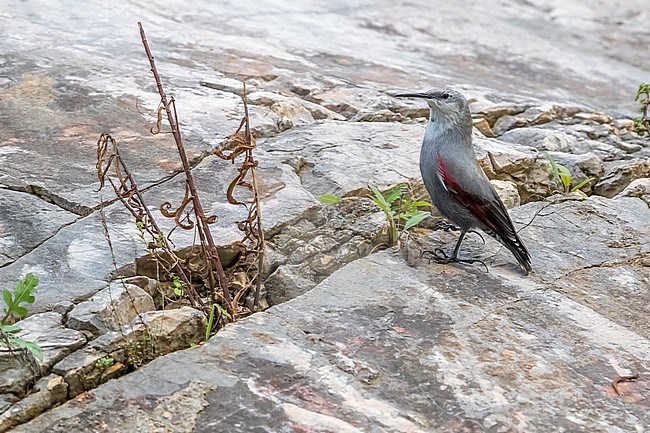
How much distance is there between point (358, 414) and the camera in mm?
2432

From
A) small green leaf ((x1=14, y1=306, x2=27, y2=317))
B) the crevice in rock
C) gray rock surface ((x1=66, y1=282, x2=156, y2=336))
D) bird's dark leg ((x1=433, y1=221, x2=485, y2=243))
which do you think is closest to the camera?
small green leaf ((x1=14, y1=306, x2=27, y2=317))

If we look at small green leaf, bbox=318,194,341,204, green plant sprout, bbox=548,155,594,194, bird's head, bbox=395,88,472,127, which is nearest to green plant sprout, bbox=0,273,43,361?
small green leaf, bbox=318,194,341,204

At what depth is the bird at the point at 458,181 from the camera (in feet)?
11.7

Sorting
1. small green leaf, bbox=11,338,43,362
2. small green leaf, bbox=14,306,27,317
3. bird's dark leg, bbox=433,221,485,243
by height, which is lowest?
bird's dark leg, bbox=433,221,485,243

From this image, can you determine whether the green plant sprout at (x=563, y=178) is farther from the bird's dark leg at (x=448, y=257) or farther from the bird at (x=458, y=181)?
the bird's dark leg at (x=448, y=257)

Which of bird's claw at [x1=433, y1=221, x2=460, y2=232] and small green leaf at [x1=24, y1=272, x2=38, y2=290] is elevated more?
small green leaf at [x1=24, y1=272, x2=38, y2=290]

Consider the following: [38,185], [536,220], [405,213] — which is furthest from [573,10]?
[38,185]

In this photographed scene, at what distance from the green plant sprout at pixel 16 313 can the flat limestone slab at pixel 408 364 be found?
8.9 inches

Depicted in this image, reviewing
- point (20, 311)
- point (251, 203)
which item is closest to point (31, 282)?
point (20, 311)

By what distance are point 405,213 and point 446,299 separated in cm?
53

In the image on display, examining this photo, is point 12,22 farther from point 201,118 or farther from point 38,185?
point 38,185

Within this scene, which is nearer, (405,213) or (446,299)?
(446,299)

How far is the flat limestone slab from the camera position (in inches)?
94.0

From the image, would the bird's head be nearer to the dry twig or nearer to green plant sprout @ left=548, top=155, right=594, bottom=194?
green plant sprout @ left=548, top=155, right=594, bottom=194
